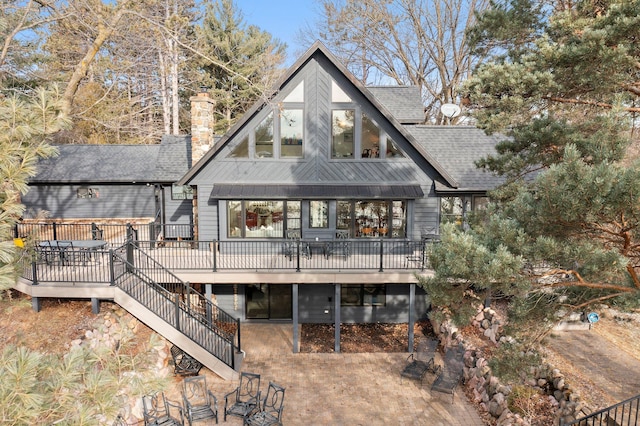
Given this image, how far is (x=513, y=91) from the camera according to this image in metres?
8.41


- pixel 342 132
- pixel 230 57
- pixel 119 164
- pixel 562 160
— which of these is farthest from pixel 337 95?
pixel 230 57

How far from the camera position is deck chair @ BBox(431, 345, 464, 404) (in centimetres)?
979

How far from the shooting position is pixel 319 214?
44.4ft

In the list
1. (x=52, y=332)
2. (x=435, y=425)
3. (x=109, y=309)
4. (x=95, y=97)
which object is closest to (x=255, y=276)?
(x=109, y=309)

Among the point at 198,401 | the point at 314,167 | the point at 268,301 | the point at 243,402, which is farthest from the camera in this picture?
the point at 268,301

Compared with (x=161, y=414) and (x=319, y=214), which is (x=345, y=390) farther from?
(x=319, y=214)

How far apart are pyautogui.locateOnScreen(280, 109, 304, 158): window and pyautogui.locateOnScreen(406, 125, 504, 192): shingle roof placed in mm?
4920

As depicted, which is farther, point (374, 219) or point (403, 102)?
point (403, 102)

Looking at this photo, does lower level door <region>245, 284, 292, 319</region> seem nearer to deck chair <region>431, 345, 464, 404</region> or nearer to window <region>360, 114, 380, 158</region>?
window <region>360, 114, 380, 158</region>

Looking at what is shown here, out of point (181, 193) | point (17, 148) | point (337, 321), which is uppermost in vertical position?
point (17, 148)

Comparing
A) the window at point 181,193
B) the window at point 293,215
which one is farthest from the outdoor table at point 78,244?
the window at point 293,215

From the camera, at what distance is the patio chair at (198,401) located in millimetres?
8391

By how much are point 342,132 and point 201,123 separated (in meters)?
4.97

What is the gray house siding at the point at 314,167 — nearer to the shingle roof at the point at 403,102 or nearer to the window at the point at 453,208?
the window at the point at 453,208
